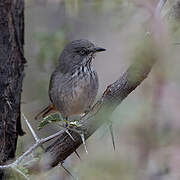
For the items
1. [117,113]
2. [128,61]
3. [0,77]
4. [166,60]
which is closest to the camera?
[166,60]

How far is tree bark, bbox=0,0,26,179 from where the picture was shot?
3.89m

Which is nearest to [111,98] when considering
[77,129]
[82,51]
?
[77,129]

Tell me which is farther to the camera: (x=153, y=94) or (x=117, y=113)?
(x=153, y=94)

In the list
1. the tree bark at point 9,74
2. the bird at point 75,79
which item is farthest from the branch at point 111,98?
the bird at point 75,79

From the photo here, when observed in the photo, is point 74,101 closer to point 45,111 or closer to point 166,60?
point 45,111

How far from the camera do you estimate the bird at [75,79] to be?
508 centimetres

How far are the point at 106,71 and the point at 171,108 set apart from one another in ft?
11.2

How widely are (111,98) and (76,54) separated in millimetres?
2341

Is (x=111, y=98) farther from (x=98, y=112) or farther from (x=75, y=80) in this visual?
(x=75, y=80)

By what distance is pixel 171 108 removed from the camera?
341 cm

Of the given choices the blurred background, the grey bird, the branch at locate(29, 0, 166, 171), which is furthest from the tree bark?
the grey bird

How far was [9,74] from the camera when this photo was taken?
13.0ft

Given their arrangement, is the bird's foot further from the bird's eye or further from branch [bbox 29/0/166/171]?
the bird's eye

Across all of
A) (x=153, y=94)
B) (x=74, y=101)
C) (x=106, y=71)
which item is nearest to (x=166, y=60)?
(x=153, y=94)
